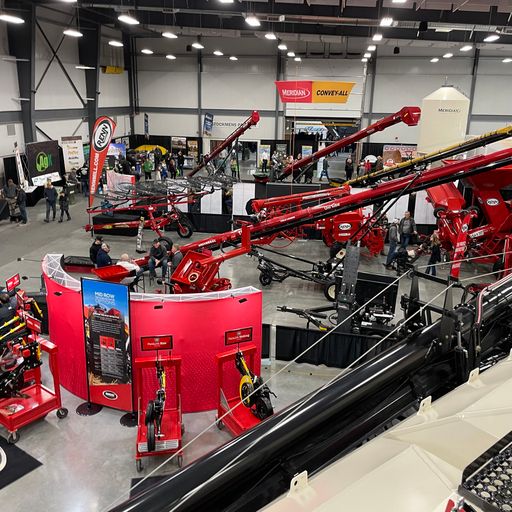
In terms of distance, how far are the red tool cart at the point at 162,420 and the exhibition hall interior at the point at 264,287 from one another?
38 millimetres

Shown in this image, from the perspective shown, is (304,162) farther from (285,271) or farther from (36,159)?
(36,159)

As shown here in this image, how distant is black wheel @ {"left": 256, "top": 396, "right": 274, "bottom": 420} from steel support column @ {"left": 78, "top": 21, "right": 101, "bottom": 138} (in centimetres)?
2233

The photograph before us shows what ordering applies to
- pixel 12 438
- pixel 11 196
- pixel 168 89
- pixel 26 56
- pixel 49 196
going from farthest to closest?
pixel 168 89
pixel 26 56
pixel 11 196
pixel 49 196
pixel 12 438

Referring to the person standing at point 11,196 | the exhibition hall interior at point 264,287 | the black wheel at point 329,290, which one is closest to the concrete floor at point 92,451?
the exhibition hall interior at point 264,287

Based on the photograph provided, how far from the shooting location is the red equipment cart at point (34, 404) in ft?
19.7

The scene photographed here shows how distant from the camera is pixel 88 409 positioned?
22.0 ft

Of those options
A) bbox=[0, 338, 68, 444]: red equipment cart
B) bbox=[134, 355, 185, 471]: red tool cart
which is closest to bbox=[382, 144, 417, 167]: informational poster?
bbox=[134, 355, 185, 471]: red tool cart

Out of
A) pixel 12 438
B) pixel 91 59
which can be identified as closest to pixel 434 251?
pixel 12 438

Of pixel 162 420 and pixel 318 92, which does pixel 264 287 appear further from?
pixel 318 92

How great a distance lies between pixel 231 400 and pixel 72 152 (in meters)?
18.9

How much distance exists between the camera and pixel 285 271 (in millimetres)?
11250

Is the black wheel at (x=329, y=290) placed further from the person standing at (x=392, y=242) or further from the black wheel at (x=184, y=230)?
the black wheel at (x=184, y=230)

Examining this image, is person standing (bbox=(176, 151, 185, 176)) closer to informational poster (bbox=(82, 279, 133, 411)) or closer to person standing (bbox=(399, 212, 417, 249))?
person standing (bbox=(399, 212, 417, 249))

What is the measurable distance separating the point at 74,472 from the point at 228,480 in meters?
4.30
